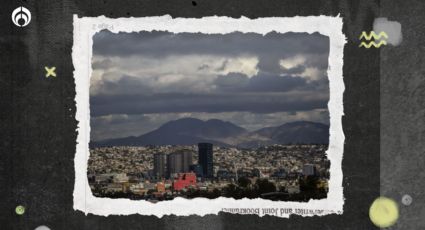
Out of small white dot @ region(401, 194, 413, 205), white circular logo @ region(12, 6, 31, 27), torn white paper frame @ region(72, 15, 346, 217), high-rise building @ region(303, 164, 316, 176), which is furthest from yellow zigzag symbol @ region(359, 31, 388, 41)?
white circular logo @ region(12, 6, 31, 27)

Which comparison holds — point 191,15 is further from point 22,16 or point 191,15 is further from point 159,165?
point 22,16

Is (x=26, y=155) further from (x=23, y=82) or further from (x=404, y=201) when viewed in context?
(x=404, y=201)

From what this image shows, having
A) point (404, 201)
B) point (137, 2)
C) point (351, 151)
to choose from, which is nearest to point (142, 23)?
point (137, 2)

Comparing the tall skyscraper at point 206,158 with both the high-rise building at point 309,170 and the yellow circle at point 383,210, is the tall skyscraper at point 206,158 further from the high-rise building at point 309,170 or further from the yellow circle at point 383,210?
the yellow circle at point 383,210

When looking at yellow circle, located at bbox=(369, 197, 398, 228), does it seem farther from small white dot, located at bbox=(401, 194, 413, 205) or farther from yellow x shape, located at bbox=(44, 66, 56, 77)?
yellow x shape, located at bbox=(44, 66, 56, 77)

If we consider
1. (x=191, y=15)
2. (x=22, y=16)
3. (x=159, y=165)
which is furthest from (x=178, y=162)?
(x=22, y=16)

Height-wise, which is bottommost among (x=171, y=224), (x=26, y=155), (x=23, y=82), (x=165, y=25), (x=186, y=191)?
(x=171, y=224)
